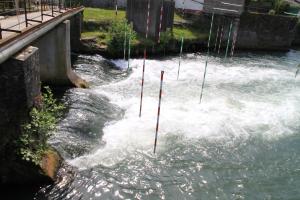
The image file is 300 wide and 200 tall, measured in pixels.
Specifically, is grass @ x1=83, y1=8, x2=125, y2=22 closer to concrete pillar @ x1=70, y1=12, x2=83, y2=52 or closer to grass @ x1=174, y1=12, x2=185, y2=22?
concrete pillar @ x1=70, y1=12, x2=83, y2=52

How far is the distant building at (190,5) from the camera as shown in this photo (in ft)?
123

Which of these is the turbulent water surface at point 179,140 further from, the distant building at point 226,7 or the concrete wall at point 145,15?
the distant building at point 226,7

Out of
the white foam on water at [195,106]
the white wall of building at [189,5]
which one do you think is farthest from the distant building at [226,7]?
the white foam on water at [195,106]

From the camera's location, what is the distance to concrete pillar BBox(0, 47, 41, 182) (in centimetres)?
913

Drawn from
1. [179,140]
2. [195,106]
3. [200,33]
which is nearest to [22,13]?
[195,106]

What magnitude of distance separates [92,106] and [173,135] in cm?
424

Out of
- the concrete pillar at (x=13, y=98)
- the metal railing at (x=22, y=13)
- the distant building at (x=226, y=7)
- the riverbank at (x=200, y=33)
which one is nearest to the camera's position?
the concrete pillar at (x=13, y=98)

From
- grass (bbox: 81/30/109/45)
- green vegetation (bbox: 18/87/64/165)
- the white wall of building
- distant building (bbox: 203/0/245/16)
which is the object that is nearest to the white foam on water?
green vegetation (bbox: 18/87/64/165)

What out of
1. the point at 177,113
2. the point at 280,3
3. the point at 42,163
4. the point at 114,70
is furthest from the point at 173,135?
the point at 280,3

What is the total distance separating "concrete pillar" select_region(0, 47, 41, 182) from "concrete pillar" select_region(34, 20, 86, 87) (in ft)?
25.3

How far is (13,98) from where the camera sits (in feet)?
30.8

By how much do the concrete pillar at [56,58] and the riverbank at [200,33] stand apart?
8.60 m

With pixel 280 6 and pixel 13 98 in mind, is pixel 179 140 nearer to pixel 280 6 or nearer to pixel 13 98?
pixel 13 98

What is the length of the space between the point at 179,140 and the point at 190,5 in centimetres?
2836
